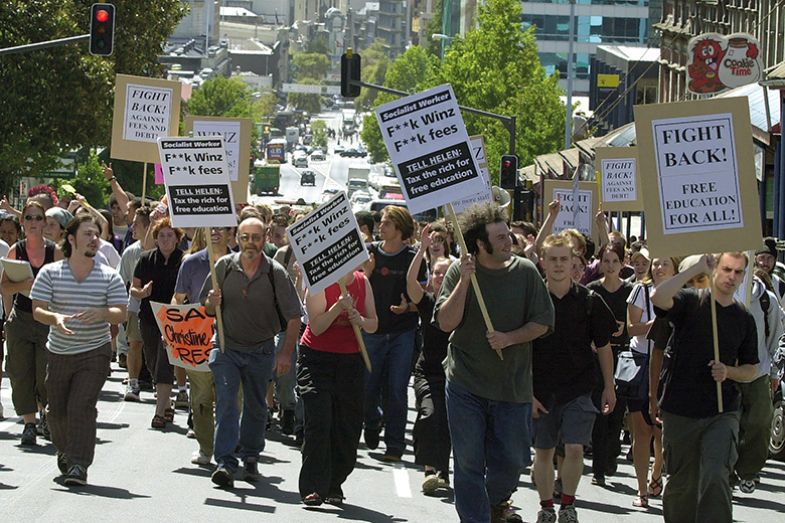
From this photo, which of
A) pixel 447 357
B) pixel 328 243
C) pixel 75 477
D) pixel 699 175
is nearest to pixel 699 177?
pixel 699 175

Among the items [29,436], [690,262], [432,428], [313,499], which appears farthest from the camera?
[29,436]

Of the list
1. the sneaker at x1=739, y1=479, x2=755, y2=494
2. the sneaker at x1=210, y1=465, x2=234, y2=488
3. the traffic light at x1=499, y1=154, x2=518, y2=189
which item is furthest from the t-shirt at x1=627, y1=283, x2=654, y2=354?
the traffic light at x1=499, y1=154, x2=518, y2=189

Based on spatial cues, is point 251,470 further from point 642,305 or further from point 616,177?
point 616,177

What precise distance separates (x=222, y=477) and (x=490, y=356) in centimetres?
265

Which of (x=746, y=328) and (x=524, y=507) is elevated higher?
(x=746, y=328)

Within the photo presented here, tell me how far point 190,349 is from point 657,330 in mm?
4058

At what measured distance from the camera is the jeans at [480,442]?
30.5 ft

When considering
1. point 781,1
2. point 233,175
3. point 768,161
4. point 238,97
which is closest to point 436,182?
point 233,175

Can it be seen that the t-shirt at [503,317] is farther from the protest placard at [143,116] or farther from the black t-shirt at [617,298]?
the protest placard at [143,116]

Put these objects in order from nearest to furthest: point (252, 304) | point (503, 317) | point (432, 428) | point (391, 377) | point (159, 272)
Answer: point (503, 317)
point (252, 304)
point (432, 428)
point (391, 377)
point (159, 272)

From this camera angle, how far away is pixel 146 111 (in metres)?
18.5

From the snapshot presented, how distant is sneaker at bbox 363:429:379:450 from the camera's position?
45.6ft

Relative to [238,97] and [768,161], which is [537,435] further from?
[238,97]

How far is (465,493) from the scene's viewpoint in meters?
9.33
